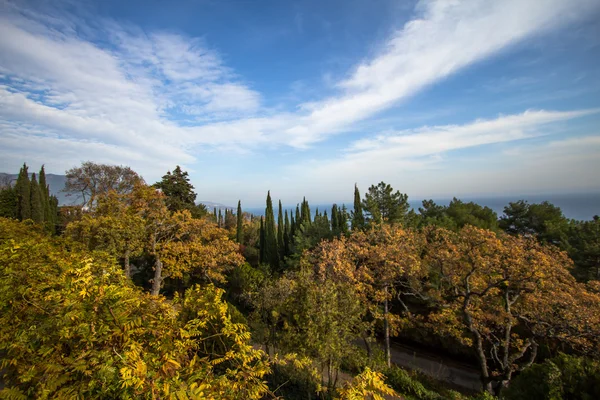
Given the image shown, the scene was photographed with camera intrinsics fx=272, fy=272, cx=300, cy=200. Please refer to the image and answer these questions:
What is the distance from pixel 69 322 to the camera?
2.54 metres

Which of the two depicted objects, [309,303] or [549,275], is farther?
[549,275]

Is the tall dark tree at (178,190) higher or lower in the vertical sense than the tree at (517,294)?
higher

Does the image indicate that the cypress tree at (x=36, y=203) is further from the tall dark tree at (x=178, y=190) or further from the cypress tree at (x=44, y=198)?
the tall dark tree at (x=178, y=190)

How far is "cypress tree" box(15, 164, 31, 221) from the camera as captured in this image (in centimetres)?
2953

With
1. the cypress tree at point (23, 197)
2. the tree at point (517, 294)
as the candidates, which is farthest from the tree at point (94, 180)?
the tree at point (517, 294)

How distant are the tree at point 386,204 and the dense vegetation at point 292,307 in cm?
8

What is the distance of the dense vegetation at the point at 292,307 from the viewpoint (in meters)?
2.49

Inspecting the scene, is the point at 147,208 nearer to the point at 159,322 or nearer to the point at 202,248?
the point at 202,248

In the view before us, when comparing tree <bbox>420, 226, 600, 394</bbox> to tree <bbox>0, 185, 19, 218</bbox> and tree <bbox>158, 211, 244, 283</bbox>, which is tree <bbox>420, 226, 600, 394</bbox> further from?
tree <bbox>0, 185, 19, 218</bbox>

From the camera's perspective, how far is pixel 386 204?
19234mm

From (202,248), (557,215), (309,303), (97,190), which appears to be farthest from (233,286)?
(557,215)

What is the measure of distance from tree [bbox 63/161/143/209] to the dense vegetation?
0.54ft

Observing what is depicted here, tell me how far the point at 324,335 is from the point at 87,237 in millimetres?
13680

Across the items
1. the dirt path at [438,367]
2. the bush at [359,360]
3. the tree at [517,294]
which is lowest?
the dirt path at [438,367]
